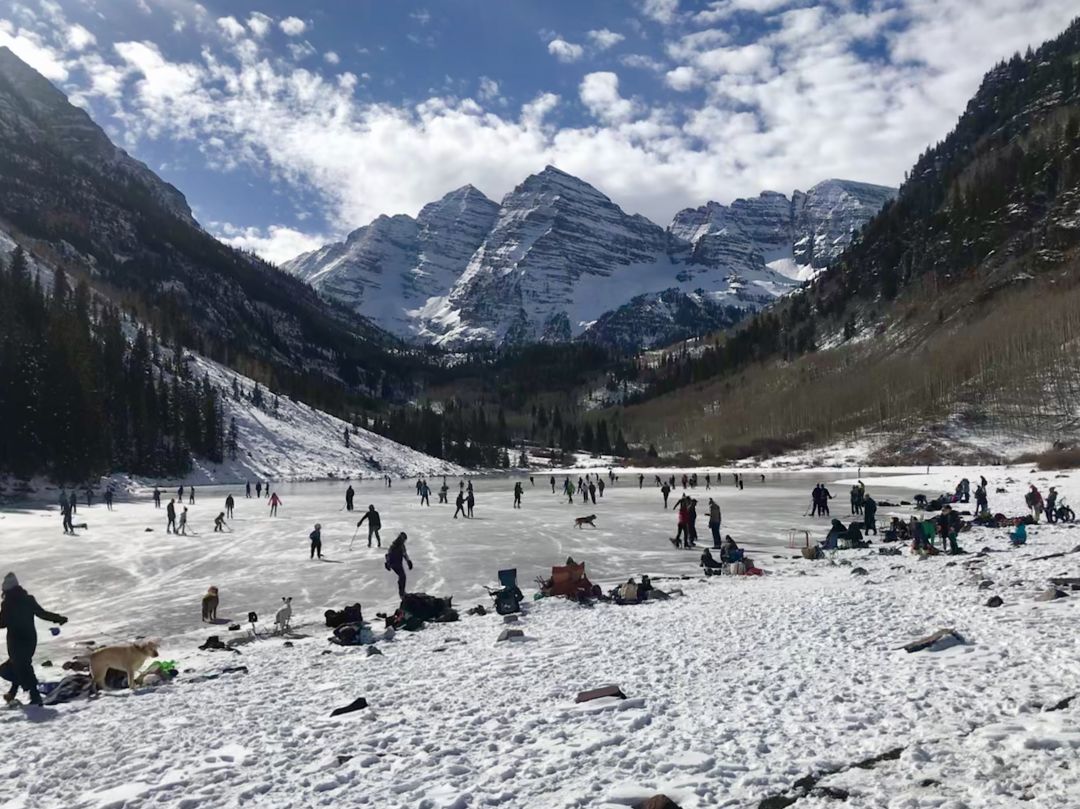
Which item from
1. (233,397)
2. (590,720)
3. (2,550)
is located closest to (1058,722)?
(590,720)

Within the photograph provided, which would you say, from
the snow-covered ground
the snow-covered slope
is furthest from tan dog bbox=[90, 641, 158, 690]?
the snow-covered slope

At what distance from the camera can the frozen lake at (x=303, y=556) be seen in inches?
735

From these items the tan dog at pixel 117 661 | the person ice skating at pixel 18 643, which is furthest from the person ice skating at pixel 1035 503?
the person ice skating at pixel 18 643

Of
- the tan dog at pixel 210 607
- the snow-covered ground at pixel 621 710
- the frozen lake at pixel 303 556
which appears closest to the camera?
the snow-covered ground at pixel 621 710

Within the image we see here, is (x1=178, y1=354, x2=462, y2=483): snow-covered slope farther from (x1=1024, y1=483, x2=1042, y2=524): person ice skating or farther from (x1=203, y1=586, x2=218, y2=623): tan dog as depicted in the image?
(x1=1024, y1=483, x2=1042, y2=524): person ice skating

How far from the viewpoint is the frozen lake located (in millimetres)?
18672

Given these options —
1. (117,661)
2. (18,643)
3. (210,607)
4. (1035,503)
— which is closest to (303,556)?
(210,607)

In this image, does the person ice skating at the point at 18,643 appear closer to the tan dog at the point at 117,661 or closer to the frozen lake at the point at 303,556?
the tan dog at the point at 117,661

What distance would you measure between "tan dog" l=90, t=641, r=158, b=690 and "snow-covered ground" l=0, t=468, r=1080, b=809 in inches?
28.0

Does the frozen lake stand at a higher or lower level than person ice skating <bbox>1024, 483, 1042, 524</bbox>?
lower

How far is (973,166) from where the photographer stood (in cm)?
19950

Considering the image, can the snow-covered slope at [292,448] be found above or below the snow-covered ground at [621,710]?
above

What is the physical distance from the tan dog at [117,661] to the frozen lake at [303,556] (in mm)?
4141

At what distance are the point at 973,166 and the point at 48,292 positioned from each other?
230532mm
